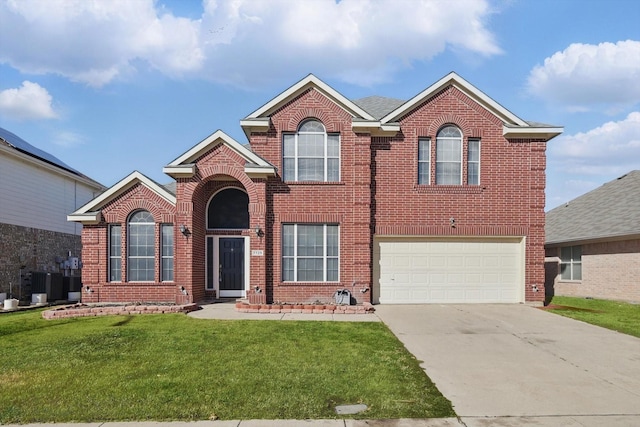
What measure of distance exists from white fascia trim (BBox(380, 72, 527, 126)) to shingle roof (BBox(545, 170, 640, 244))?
6144 millimetres

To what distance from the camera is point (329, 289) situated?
14914 mm

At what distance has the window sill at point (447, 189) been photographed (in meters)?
15.3

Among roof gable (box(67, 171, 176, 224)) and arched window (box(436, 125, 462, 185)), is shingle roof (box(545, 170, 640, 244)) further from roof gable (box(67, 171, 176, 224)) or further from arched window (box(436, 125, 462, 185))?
roof gable (box(67, 171, 176, 224))

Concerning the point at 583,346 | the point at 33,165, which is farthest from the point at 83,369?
the point at 33,165

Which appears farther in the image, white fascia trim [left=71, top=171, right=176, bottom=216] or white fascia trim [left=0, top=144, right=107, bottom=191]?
white fascia trim [left=0, top=144, right=107, bottom=191]

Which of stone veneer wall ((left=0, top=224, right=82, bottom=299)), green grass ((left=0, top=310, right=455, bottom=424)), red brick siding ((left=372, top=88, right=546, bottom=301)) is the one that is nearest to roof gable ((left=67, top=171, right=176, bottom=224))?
stone veneer wall ((left=0, top=224, right=82, bottom=299))

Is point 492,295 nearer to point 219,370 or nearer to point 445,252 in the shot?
point 445,252

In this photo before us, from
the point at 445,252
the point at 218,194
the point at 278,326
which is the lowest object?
the point at 278,326

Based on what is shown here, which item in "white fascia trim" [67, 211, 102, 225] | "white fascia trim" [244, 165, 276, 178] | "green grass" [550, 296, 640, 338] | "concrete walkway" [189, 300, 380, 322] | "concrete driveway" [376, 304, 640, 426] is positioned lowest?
"green grass" [550, 296, 640, 338]

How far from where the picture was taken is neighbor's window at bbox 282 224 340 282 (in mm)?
14984

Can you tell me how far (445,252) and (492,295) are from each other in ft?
7.31

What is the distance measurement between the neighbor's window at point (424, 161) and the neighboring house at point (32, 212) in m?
16.1

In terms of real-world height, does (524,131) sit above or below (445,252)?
above

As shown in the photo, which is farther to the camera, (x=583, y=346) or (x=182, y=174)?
(x=182, y=174)
